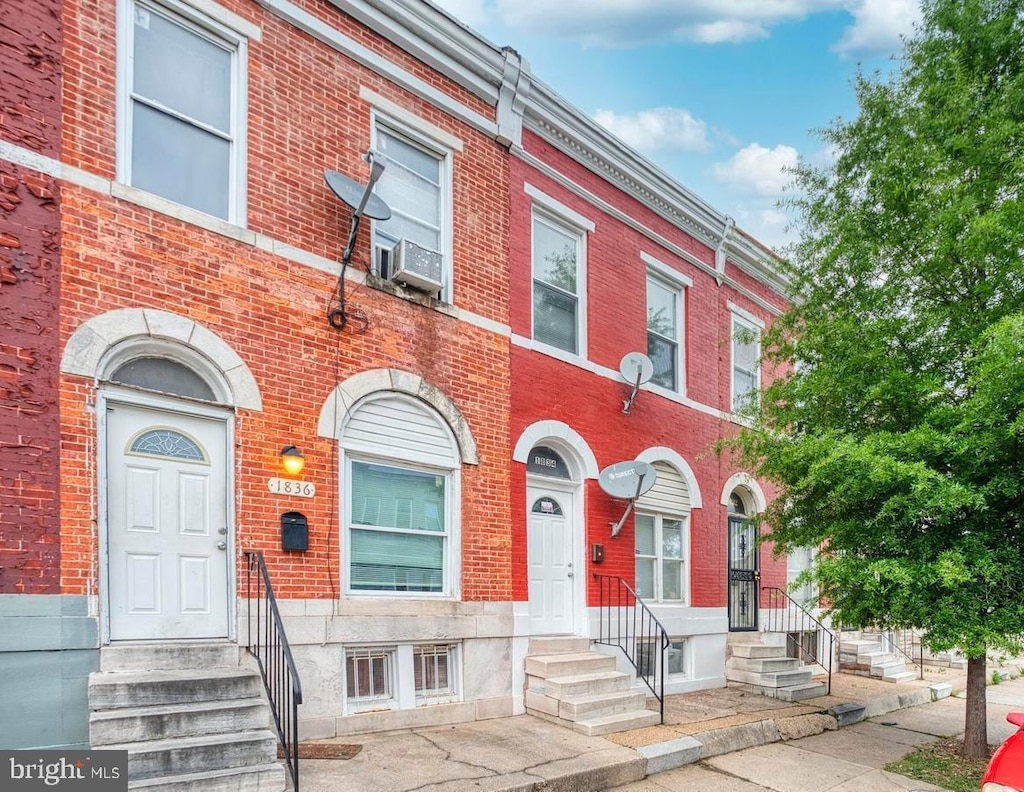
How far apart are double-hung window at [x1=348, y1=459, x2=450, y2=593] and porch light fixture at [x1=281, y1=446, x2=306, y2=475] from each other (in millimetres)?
677

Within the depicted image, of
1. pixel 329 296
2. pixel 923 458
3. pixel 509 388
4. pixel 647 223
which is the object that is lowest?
pixel 923 458

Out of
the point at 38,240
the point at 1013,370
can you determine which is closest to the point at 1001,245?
the point at 1013,370

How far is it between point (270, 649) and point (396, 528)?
1739mm

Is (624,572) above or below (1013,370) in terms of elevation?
below

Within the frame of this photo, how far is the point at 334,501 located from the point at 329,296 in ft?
6.43

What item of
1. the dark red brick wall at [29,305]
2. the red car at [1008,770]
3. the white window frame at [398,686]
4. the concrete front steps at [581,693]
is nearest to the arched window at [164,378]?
the dark red brick wall at [29,305]

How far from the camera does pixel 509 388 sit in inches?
338

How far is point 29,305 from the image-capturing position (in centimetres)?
525

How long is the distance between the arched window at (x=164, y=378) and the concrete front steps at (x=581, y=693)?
4.53m

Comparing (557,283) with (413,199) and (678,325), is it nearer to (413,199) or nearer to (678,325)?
(413,199)

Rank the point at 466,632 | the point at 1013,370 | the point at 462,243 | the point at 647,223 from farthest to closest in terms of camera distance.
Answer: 1. the point at 647,223
2. the point at 462,243
3. the point at 466,632
4. the point at 1013,370

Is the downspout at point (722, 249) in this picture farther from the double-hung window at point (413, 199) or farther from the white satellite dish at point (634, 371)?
the double-hung window at point (413, 199)

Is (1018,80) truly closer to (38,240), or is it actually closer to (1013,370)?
(1013,370)

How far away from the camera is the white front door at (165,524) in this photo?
5609 mm
